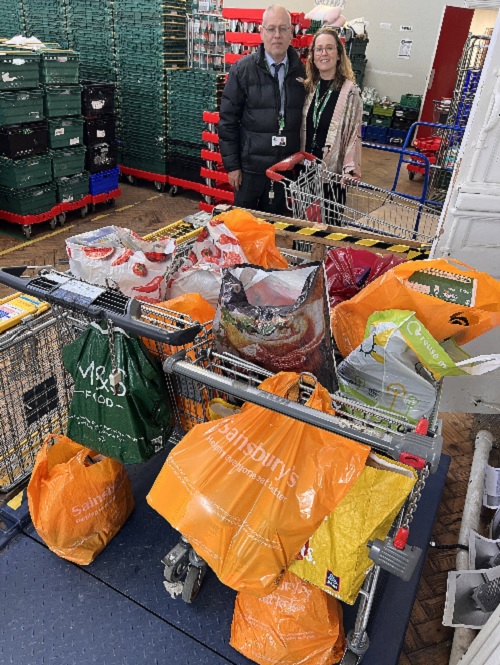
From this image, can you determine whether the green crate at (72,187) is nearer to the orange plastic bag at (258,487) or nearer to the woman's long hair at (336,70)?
the woman's long hair at (336,70)

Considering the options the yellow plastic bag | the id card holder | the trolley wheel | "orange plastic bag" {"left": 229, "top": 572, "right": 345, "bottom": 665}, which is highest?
the id card holder

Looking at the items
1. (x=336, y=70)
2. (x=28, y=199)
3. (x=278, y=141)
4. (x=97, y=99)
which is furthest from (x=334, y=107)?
(x=28, y=199)

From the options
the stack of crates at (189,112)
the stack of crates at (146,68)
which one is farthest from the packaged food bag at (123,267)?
the stack of crates at (146,68)

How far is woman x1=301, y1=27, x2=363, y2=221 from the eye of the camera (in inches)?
149

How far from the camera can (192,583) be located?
6.60 feet

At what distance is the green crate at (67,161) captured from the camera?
5762mm

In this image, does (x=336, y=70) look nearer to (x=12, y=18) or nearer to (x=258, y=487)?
(x=258, y=487)

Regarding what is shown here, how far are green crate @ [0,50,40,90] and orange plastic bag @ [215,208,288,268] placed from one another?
4.02 meters

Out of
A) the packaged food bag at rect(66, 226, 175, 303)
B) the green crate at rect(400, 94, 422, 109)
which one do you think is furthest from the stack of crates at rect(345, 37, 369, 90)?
the packaged food bag at rect(66, 226, 175, 303)

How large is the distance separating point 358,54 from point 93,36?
6.67 meters

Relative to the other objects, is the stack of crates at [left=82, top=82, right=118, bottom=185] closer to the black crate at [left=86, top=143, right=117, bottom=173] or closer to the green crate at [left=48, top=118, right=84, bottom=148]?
the black crate at [left=86, top=143, right=117, bottom=173]

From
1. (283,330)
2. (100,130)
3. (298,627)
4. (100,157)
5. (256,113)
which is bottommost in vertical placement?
(298,627)

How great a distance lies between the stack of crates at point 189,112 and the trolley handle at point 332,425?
5607 mm

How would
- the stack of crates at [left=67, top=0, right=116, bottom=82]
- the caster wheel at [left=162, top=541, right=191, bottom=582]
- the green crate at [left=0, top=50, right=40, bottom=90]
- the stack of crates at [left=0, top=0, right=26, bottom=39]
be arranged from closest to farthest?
the caster wheel at [left=162, top=541, right=191, bottom=582] < the green crate at [left=0, top=50, right=40, bottom=90] < the stack of crates at [left=67, top=0, right=116, bottom=82] < the stack of crates at [left=0, top=0, right=26, bottom=39]
